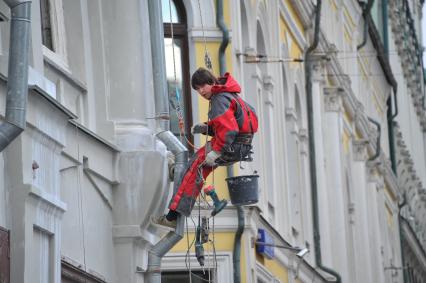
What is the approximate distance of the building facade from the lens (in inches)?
581

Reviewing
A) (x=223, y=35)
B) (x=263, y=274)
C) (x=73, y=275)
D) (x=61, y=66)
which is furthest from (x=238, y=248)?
(x=73, y=275)

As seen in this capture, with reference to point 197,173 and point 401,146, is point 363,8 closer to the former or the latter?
point 401,146

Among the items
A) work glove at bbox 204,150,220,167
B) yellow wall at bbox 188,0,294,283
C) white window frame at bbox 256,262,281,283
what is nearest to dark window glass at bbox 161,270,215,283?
yellow wall at bbox 188,0,294,283

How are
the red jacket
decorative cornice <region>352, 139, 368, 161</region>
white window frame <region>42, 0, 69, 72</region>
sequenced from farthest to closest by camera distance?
decorative cornice <region>352, 139, 368, 161</region> < white window frame <region>42, 0, 69, 72</region> < the red jacket

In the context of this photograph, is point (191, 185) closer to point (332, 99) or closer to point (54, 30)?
point (54, 30)

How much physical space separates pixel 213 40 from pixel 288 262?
534 centimetres

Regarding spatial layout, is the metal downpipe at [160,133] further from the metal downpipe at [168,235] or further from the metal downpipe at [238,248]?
the metal downpipe at [238,248]

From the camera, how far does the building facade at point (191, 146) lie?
14.8 m

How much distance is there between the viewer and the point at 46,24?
1712 centimetres

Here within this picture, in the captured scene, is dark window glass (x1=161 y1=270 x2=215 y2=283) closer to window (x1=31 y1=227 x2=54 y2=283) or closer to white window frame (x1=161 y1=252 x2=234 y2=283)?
white window frame (x1=161 y1=252 x2=234 y2=283)

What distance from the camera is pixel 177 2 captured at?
2655cm

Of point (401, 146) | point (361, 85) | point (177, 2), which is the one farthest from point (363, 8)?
point (177, 2)

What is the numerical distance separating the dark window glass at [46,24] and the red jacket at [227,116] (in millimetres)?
1713

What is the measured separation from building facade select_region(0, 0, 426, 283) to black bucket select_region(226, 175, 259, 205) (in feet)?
1.71
